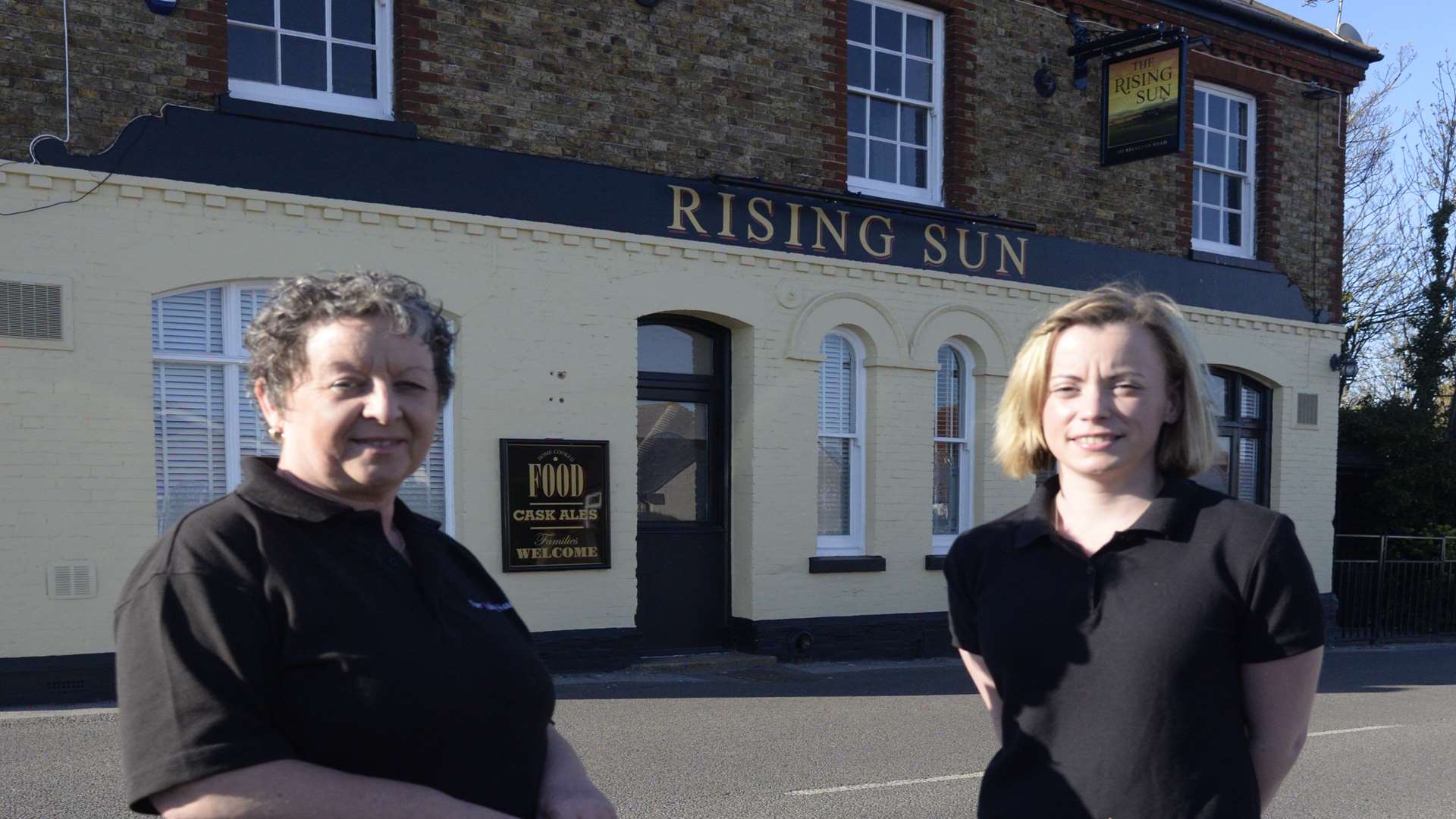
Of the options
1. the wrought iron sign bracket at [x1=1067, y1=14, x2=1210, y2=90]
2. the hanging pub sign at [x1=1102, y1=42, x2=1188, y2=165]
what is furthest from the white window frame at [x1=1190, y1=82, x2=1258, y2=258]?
the hanging pub sign at [x1=1102, y1=42, x2=1188, y2=165]

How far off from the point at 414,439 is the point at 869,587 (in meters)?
9.98

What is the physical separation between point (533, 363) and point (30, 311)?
3493 millimetres

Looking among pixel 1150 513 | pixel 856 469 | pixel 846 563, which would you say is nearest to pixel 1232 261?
pixel 856 469

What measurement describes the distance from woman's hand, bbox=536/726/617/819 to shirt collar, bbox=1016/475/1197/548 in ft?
3.25

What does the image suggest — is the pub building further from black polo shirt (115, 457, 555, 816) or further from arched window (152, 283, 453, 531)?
black polo shirt (115, 457, 555, 816)

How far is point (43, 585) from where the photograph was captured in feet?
27.2

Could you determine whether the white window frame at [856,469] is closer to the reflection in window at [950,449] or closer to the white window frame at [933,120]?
the reflection in window at [950,449]

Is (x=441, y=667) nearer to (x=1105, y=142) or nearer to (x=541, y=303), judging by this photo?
(x=541, y=303)

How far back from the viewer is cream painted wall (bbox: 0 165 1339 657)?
8.30 metres

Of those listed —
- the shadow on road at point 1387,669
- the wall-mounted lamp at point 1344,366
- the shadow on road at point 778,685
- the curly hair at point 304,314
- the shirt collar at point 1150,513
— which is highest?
the curly hair at point 304,314

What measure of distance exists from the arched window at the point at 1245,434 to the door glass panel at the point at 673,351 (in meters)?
6.75

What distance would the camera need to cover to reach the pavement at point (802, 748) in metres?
6.24

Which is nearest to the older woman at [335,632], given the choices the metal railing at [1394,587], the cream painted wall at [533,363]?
the cream painted wall at [533,363]

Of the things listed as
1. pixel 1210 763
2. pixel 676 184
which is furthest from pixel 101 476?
pixel 1210 763
